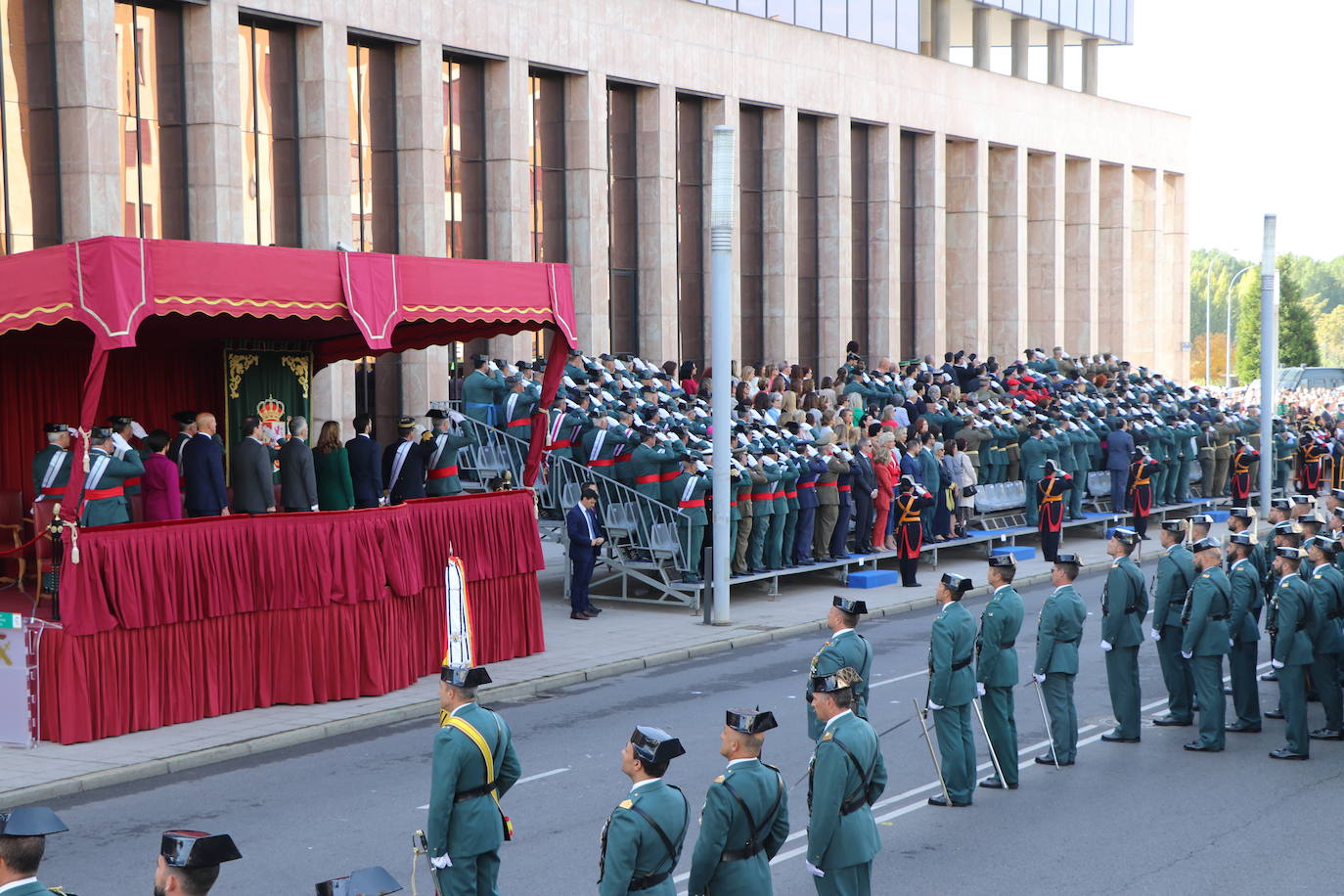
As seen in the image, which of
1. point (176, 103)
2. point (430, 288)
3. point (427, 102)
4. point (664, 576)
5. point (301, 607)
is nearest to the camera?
point (301, 607)

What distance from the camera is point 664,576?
21719 millimetres

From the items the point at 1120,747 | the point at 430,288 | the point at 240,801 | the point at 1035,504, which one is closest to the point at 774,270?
the point at 1035,504

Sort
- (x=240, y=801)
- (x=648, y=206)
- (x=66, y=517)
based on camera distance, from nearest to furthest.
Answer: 1. (x=240, y=801)
2. (x=66, y=517)
3. (x=648, y=206)

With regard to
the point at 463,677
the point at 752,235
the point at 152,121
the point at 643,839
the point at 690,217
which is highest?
the point at 152,121

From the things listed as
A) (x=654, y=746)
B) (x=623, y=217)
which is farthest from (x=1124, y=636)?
(x=623, y=217)

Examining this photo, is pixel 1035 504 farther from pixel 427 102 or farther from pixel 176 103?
pixel 176 103

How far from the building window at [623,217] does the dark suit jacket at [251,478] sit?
1841cm

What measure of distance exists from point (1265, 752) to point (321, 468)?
Result: 33.1 feet

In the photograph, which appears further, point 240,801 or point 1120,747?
point 1120,747

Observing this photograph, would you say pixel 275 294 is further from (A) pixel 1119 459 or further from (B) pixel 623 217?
(A) pixel 1119 459

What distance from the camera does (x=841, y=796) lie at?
7.95 meters

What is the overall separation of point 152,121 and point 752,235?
16545 millimetres

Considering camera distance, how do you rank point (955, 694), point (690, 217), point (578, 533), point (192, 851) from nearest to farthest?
point (192, 851)
point (955, 694)
point (578, 533)
point (690, 217)

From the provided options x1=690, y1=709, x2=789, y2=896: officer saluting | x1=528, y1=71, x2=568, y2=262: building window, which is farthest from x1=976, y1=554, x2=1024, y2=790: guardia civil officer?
x1=528, y1=71, x2=568, y2=262: building window
